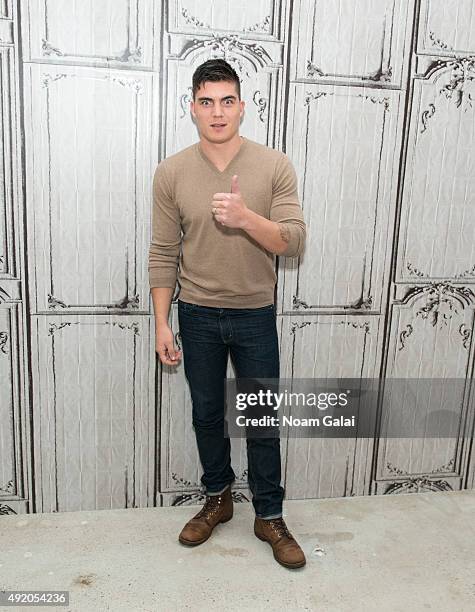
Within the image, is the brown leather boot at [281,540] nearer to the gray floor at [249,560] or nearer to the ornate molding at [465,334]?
the gray floor at [249,560]

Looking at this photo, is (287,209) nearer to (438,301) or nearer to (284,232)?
(284,232)

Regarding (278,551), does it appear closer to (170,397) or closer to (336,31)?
(170,397)

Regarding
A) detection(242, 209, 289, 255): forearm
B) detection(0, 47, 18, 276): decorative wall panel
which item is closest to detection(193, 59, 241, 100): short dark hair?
detection(242, 209, 289, 255): forearm

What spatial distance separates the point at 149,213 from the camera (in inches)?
98.8

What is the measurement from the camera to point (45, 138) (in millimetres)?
2391

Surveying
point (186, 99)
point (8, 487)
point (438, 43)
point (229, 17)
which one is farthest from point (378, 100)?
point (8, 487)

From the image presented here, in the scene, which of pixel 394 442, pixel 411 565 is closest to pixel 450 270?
pixel 394 442

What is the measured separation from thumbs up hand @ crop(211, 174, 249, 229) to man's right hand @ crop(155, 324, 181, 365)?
0.59 m

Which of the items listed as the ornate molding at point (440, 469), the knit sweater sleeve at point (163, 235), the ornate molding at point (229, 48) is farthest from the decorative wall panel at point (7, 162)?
the ornate molding at point (440, 469)

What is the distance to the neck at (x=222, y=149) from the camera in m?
2.29

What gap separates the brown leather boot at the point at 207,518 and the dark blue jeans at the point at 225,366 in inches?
5.7

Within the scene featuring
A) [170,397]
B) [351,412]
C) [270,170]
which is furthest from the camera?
[351,412]

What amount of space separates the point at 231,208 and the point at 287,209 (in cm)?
30

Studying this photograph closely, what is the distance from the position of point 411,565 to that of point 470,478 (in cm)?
79
